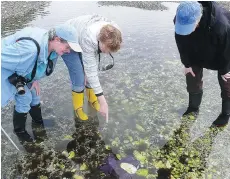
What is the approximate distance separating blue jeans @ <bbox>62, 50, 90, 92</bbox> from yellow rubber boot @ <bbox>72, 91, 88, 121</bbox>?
19cm

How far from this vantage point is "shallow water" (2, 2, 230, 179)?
4.89 metres

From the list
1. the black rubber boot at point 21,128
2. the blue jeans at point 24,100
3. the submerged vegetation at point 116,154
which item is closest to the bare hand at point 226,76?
the submerged vegetation at point 116,154

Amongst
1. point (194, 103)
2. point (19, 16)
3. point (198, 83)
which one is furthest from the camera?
point (19, 16)

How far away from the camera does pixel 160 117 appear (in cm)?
616

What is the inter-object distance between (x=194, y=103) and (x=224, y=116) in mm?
720

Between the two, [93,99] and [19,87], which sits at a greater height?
[19,87]

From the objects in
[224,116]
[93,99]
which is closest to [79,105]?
[93,99]

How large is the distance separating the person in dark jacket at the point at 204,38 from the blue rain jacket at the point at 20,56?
2.22 meters

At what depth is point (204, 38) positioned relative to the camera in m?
4.47

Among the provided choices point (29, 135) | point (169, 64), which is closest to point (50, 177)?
point (29, 135)

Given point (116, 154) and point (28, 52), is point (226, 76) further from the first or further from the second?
point (28, 52)

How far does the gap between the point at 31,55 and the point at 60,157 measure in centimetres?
217

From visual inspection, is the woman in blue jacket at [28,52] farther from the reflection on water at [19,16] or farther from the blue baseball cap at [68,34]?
the reflection on water at [19,16]

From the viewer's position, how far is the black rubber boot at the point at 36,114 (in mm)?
5535
